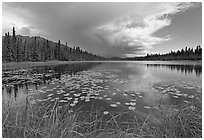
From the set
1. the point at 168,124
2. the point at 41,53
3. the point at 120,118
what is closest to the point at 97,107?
the point at 120,118

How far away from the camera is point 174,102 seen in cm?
584

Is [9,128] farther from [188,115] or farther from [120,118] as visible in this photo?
[188,115]

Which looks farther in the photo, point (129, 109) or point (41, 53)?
point (41, 53)

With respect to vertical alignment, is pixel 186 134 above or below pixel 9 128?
below

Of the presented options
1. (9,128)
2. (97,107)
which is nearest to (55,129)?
(9,128)

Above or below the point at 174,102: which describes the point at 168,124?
above

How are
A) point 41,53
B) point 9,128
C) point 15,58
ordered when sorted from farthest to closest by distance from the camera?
point 41,53 → point 15,58 → point 9,128

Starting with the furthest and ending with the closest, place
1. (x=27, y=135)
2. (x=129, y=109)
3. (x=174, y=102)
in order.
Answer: (x=174, y=102) → (x=129, y=109) → (x=27, y=135)

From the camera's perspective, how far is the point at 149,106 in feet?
17.7

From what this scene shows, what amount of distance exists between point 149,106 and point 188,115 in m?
2.48

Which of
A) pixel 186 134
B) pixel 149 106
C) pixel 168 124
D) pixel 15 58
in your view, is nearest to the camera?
pixel 186 134

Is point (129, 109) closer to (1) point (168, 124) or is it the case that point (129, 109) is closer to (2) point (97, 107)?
(2) point (97, 107)

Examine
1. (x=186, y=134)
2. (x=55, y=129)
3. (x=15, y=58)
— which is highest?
(x=15, y=58)

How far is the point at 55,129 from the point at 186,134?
2292 millimetres
